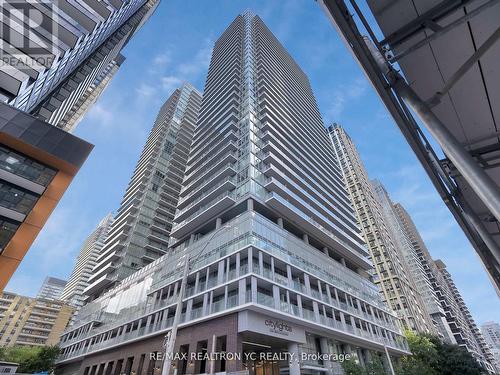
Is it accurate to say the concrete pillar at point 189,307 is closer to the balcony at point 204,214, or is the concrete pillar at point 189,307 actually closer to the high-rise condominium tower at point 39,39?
the balcony at point 204,214

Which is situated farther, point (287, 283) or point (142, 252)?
point (142, 252)

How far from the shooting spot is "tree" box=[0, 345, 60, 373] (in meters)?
43.2

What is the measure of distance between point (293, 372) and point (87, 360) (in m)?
36.5

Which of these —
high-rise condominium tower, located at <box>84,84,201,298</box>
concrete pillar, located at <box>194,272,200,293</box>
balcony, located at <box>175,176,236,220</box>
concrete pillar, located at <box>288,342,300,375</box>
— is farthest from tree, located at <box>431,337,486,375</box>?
high-rise condominium tower, located at <box>84,84,201,298</box>

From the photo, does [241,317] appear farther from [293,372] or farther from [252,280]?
[293,372]

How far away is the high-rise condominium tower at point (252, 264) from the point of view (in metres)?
26.1

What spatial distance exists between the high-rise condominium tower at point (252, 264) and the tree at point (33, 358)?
2.05m

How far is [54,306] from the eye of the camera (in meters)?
108

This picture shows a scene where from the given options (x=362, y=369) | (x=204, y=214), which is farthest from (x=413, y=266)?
(x=204, y=214)

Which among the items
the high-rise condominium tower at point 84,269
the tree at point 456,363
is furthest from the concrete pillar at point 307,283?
the high-rise condominium tower at point 84,269

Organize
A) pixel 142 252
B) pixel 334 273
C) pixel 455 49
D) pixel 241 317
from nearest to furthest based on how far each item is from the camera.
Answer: pixel 455 49
pixel 241 317
pixel 334 273
pixel 142 252

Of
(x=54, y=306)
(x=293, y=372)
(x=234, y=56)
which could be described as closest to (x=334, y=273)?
(x=293, y=372)

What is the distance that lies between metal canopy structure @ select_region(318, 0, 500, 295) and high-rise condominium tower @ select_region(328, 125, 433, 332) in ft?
238

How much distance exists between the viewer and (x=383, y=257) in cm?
7200
